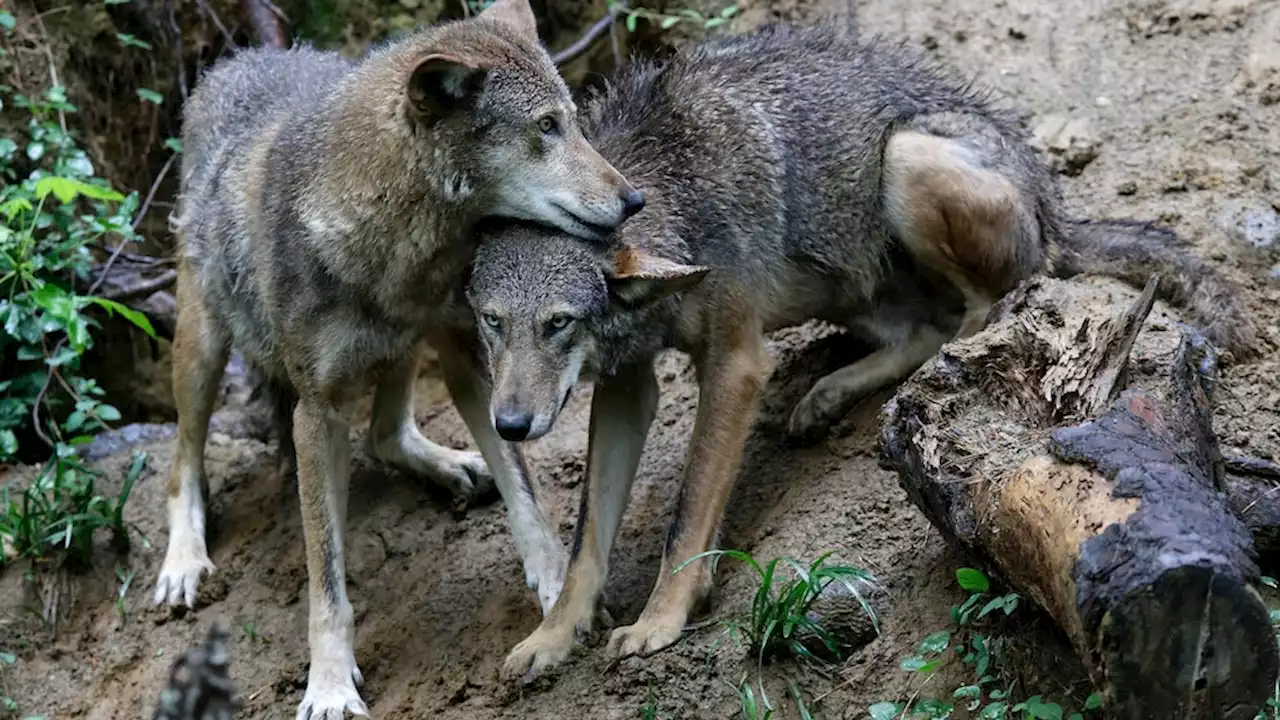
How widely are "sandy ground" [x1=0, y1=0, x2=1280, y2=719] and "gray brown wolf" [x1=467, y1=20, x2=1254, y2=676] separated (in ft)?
0.94

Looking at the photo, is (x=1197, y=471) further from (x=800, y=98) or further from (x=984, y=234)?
(x=800, y=98)

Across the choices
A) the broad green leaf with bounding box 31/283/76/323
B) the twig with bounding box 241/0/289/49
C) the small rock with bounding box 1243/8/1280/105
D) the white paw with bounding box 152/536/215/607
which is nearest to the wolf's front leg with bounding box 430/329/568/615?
the white paw with bounding box 152/536/215/607

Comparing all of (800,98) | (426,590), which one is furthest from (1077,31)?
(426,590)

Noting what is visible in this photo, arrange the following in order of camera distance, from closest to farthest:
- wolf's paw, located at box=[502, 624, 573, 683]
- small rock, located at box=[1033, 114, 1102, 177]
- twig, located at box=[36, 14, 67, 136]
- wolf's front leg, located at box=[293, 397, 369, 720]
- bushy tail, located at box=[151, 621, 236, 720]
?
bushy tail, located at box=[151, 621, 236, 720], wolf's paw, located at box=[502, 624, 573, 683], wolf's front leg, located at box=[293, 397, 369, 720], small rock, located at box=[1033, 114, 1102, 177], twig, located at box=[36, 14, 67, 136]

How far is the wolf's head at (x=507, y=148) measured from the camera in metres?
4.45

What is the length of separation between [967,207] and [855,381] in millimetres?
916

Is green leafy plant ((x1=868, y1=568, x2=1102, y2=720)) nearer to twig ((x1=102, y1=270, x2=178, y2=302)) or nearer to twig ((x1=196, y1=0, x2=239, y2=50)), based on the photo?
twig ((x1=102, y1=270, x2=178, y2=302))

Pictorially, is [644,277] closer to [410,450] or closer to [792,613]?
[792,613]

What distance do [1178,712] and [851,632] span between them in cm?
162

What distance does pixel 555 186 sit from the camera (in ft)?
14.8

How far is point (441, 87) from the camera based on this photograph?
174 inches

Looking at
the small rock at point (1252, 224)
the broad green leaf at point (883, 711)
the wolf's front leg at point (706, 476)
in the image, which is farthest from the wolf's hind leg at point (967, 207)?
the broad green leaf at point (883, 711)

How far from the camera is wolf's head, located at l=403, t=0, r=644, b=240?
4.45 m

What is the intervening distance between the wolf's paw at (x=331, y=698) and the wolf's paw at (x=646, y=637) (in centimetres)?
109
